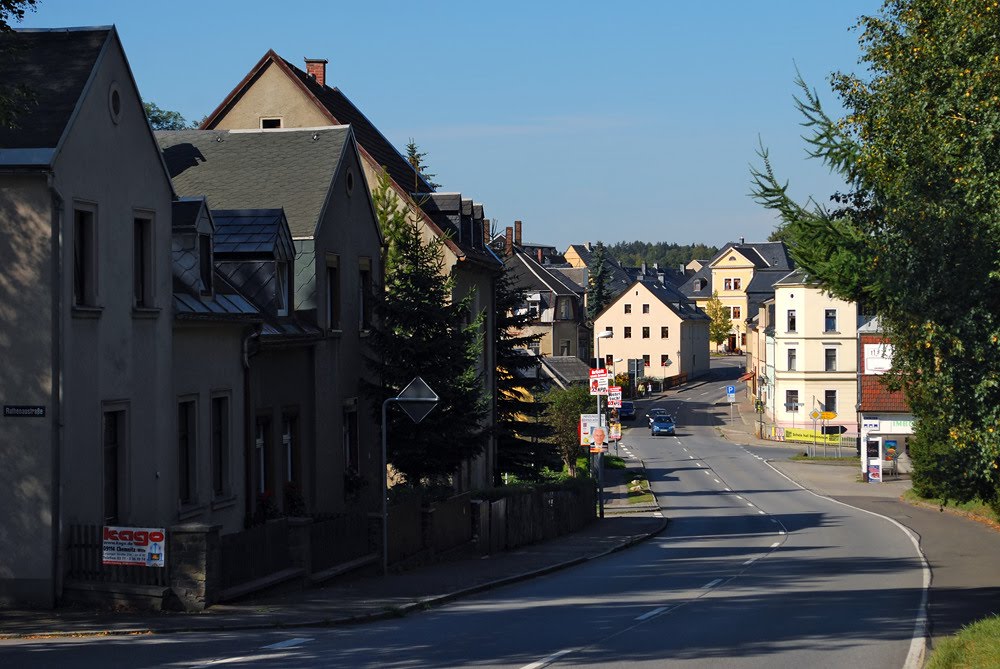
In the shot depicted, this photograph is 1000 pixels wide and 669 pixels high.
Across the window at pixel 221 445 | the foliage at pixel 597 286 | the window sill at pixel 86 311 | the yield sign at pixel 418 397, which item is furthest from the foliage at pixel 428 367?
the foliage at pixel 597 286

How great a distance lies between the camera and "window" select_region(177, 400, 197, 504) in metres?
21.3

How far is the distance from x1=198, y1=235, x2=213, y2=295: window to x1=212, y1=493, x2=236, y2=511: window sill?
11.8ft

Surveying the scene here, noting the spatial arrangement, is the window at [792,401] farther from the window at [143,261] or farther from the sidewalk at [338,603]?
the window at [143,261]

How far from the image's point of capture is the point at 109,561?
666 inches

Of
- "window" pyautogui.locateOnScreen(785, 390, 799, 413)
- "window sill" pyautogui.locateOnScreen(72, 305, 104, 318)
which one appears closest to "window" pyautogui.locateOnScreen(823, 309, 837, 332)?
"window" pyautogui.locateOnScreen(785, 390, 799, 413)

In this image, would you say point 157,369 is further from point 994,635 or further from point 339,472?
point 994,635

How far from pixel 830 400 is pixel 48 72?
79.3 meters

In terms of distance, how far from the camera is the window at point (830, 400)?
91250 mm

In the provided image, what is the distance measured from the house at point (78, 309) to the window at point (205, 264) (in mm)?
1808

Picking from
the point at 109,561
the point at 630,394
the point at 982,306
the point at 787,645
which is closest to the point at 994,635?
the point at 787,645

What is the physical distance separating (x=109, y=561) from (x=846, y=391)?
79.9 m

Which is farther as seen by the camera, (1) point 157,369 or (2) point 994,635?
(1) point 157,369

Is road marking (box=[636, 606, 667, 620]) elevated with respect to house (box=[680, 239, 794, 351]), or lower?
lower

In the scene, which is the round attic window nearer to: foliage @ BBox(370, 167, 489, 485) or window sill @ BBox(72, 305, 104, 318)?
window sill @ BBox(72, 305, 104, 318)
